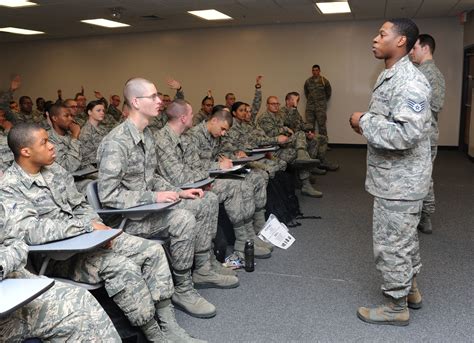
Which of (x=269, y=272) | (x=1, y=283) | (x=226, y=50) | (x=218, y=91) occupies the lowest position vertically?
(x=269, y=272)

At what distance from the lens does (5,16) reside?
26.0ft

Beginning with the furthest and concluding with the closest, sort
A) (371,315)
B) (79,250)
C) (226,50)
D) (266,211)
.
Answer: (226,50) → (266,211) → (371,315) → (79,250)

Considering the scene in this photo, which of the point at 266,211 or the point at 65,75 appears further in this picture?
the point at 65,75

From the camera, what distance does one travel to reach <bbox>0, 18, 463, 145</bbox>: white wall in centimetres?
959

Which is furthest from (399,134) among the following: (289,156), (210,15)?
(210,15)

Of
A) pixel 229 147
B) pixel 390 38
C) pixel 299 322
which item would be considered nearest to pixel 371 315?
pixel 299 322

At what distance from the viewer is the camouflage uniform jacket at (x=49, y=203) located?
6.59 ft

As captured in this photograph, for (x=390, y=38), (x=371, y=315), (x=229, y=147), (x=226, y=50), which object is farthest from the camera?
(x=226, y=50)

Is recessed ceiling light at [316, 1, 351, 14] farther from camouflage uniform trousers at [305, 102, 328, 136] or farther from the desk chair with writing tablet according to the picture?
the desk chair with writing tablet

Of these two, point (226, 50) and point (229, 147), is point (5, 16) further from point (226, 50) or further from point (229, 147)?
point (229, 147)

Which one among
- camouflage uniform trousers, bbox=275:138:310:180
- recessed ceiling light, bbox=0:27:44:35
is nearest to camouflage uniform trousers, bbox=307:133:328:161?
camouflage uniform trousers, bbox=275:138:310:180

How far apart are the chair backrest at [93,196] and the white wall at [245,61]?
8196mm

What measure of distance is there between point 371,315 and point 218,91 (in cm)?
883

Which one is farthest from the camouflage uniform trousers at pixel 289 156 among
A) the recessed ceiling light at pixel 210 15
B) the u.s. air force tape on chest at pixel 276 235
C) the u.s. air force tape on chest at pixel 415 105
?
the recessed ceiling light at pixel 210 15
